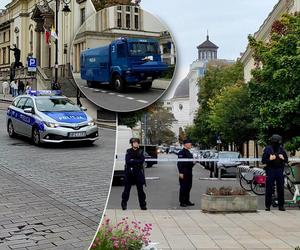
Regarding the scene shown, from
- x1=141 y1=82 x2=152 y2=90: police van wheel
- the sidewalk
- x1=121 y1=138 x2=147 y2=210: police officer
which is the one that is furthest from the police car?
the sidewalk

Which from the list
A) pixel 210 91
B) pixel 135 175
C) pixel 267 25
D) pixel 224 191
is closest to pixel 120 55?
pixel 135 175

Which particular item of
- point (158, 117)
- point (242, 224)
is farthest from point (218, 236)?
point (158, 117)

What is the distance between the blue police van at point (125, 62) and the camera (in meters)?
1.86

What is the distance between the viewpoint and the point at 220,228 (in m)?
7.68

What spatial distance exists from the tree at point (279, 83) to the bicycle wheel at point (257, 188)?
3.95ft

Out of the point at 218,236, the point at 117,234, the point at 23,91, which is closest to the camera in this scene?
the point at 23,91

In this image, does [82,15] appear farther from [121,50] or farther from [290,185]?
[290,185]

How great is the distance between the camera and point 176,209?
9.25 metres

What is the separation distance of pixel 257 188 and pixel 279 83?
226cm

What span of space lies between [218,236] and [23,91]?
541 cm

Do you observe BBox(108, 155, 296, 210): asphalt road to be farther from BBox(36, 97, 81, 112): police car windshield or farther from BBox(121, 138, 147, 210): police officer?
BBox(36, 97, 81, 112): police car windshield

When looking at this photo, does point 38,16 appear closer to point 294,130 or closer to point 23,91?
point 23,91

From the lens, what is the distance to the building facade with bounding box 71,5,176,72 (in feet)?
6.04

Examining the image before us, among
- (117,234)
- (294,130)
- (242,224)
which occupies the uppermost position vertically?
(294,130)
